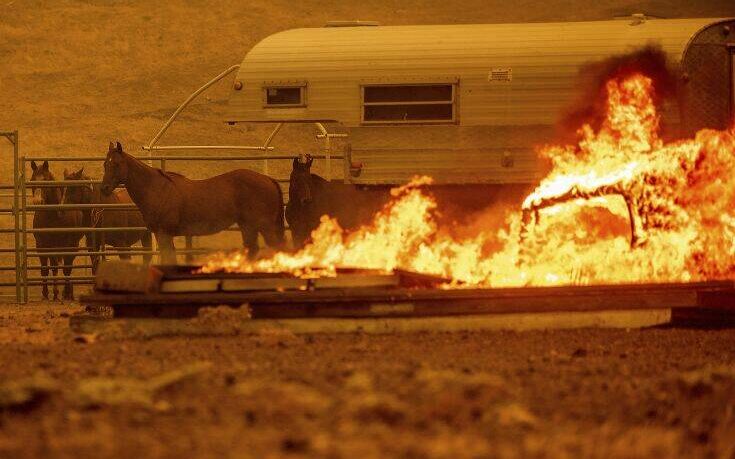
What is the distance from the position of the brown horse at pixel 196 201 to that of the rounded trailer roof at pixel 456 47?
179cm

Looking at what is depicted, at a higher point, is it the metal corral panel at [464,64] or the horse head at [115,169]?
the metal corral panel at [464,64]

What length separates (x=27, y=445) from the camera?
7.00 meters

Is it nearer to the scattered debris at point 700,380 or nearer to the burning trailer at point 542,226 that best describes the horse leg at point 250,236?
the burning trailer at point 542,226

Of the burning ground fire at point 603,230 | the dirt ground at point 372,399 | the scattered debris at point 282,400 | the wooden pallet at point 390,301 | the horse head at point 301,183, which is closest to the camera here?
the dirt ground at point 372,399

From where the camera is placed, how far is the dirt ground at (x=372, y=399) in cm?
699

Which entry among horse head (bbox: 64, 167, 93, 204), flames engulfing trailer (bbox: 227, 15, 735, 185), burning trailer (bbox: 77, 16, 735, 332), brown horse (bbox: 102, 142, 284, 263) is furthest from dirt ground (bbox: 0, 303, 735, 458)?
horse head (bbox: 64, 167, 93, 204)

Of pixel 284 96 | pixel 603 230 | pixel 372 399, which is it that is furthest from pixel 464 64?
pixel 372 399

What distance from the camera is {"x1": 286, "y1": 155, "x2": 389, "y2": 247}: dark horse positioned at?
17.8 metres

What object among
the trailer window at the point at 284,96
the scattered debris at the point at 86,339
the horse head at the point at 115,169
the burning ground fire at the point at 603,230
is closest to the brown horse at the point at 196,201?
the horse head at the point at 115,169

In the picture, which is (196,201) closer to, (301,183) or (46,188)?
(301,183)

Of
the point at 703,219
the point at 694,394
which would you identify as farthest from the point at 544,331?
the point at 694,394

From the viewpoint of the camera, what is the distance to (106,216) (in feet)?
74.9

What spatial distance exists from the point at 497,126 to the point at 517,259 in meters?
3.26

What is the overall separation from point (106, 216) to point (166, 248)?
14.3 ft
